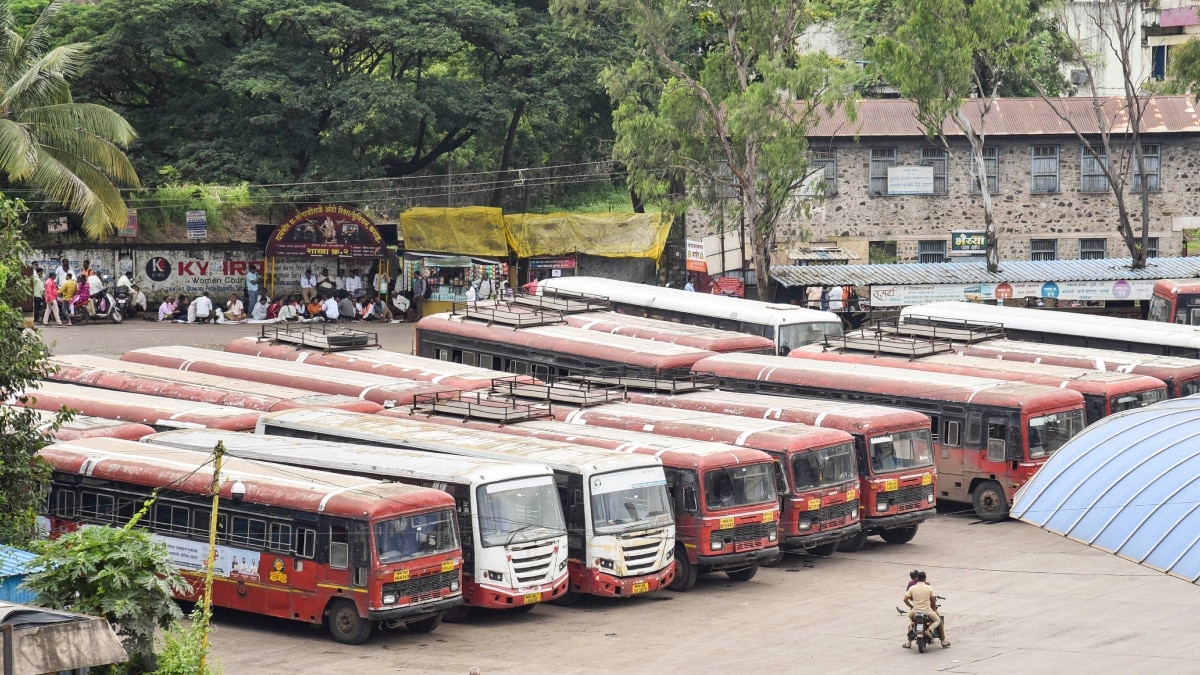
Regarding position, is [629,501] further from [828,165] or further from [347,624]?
[828,165]

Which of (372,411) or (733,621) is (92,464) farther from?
(733,621)

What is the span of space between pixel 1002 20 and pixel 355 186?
18.0 m

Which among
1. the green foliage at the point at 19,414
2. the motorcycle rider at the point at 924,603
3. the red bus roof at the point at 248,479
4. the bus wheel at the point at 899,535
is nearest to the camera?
the motorcycle rider at the point at 924,603

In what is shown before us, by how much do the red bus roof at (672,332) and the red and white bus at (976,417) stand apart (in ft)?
11.5

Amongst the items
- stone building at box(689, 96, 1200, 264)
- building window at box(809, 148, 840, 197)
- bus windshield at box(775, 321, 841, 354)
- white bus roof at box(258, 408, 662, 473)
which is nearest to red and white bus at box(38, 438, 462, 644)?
white bus roof at box(258, 408, 662, 473)

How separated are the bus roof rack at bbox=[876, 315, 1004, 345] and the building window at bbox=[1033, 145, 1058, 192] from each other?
47.7 feet

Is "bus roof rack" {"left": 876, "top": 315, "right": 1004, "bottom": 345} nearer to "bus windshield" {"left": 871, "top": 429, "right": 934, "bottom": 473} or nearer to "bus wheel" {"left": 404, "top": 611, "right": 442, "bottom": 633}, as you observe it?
"bus windshield" {"left": 871, "top": 429, "right": 934, "bottom": 473}

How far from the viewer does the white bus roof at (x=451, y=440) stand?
22.1 metres

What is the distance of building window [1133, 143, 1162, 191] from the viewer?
49.1 metres

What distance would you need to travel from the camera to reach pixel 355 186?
4588cm

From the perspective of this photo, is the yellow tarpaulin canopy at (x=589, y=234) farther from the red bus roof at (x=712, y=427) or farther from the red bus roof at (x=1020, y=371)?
the red bus roof at (x=712, y=427)

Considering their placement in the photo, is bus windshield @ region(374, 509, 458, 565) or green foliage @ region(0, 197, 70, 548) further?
green foliage @ region(0, 197, 70, 548)

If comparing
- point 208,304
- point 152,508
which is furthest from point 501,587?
point 208,304

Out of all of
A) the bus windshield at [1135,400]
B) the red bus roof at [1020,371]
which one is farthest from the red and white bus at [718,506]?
the bus windshield at [1135,400]
